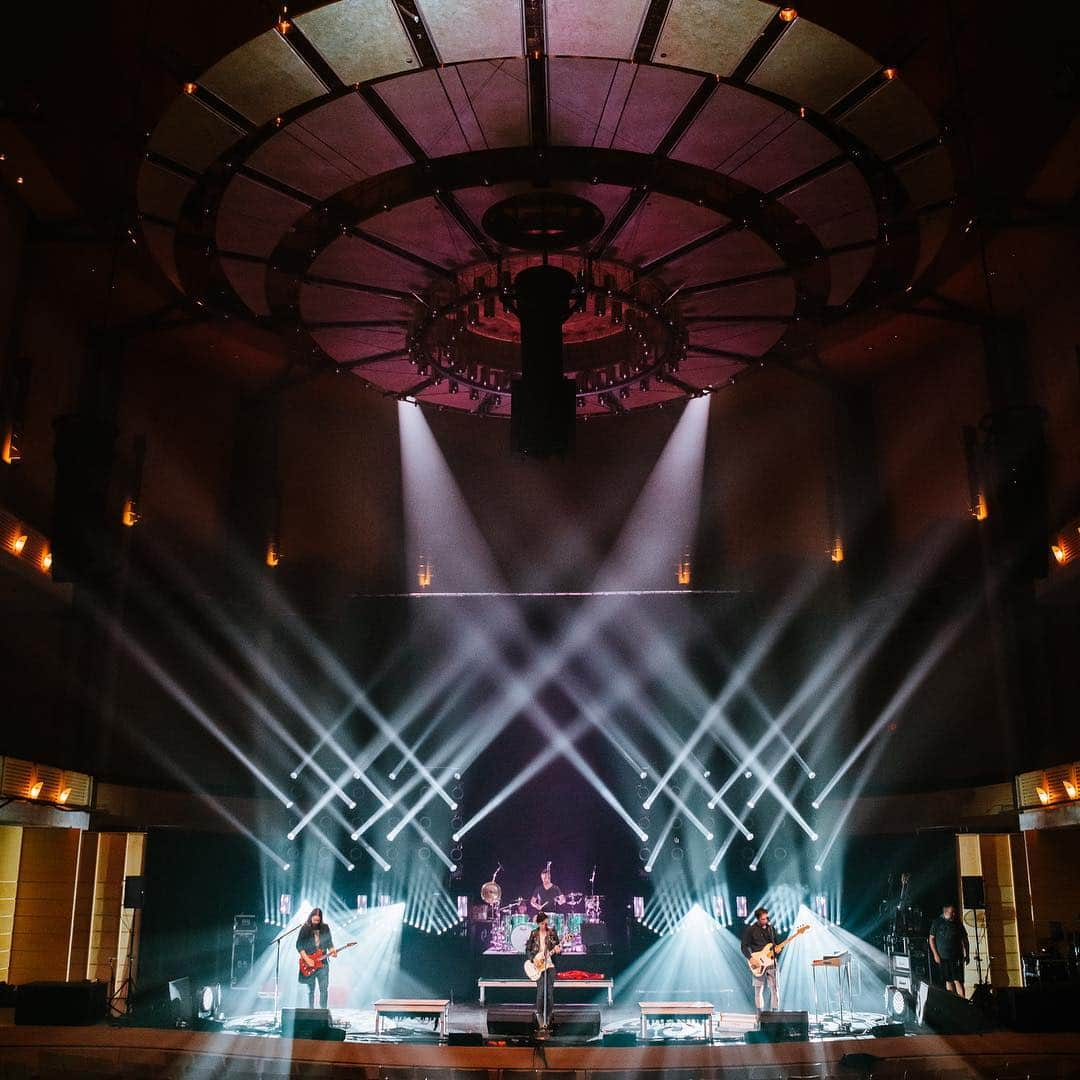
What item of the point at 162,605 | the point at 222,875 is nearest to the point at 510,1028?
the point at 222,875

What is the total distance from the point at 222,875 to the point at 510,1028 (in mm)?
6307

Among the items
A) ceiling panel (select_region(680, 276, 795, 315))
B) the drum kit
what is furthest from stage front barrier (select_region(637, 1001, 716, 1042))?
ceiling panel (select_region(680, 276, 795, 315))

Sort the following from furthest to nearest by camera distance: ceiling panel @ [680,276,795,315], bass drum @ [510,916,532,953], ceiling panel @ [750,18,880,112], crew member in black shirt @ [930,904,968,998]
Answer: bass drum @ [510,916,532,953]
crew member in black shirt @ [930,904,968,998]
ceiling panel @ [680,276,795,315]
ceiling panel @ [750,18,880,112]

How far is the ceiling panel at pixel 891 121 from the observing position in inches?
295

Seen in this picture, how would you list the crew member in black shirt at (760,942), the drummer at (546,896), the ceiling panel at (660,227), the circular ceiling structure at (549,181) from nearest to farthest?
1. the circular ceiling structure at (549,181)
2. the ceiling panel at (660,227)
3. the crew member in black shirt at (760,942)
4. the drummer at (546,896)

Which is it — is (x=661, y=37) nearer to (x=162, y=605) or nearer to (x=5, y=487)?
(x=5, y=487)

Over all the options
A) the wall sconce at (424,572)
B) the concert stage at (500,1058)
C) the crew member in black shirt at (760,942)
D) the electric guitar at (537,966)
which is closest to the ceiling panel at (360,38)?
the concert stage at (500,1058)

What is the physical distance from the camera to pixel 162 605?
13922 mm

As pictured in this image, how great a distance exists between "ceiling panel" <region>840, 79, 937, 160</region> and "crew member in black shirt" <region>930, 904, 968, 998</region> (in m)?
7.77

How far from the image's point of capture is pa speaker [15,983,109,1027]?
8.38 metres

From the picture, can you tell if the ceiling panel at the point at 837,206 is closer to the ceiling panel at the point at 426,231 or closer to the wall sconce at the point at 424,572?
the ceiling panel at the point at 426,231

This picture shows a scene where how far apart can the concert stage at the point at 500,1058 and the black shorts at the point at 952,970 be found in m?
3.06

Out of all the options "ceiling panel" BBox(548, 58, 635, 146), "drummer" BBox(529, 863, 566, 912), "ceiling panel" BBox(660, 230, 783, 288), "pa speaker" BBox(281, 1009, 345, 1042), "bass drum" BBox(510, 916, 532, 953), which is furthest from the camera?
"drummer" BBox(529, 863, 566, 912)

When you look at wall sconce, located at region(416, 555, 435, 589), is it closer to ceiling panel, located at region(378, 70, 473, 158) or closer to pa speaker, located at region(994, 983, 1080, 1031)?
ceiling panel, located at region(378, 70, 473, 158)
